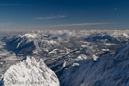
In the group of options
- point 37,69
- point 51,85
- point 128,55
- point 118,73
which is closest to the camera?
point 118,73

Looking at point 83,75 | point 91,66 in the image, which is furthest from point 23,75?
point 91,66

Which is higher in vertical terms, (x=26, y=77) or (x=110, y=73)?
(x=110, y=73)

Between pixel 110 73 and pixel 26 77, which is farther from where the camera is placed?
pixel 26 77

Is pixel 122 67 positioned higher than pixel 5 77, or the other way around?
pixel 122 67

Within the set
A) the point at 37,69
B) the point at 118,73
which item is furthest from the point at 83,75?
the point at 37,69

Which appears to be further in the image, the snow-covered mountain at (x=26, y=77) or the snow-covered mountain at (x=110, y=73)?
the snow-covered mountain at (x=26, y=77)

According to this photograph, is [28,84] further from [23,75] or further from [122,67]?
[122,67]

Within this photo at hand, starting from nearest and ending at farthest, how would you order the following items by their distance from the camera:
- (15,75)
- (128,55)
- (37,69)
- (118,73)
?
(118,73) < (128,55) < (15,75) < (37,69)

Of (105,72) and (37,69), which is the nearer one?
(105,72)

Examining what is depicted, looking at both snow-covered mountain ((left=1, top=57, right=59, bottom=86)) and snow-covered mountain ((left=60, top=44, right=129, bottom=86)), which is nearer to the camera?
snow-covered mountain ((left=60, top=44, right=129, bottom=86))

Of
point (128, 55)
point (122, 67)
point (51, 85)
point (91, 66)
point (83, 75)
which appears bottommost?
point (51, 85)
